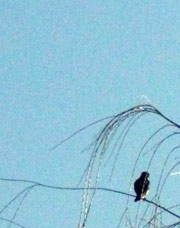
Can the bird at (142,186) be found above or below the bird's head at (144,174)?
below

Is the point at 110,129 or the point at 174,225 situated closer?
the point at 174,225

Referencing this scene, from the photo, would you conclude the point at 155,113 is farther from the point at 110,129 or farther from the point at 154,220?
the point at 154,220

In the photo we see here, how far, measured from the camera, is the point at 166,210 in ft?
4.50

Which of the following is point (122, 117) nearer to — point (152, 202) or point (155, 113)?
point (155, 113)

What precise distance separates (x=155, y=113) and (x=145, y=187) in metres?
0.17

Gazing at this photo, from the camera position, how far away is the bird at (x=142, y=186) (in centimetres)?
148

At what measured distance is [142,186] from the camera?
152 centimetres

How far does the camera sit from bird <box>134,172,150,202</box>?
1.48m

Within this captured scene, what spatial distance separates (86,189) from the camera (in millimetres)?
1499

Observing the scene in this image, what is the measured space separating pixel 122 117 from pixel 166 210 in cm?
23

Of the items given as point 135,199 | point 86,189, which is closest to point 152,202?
point 135,199

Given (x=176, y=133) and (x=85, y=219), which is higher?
(x=176, y=133)

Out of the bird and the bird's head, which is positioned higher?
the bird's head

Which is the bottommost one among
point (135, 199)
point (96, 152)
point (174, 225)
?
point (174, 225)
